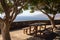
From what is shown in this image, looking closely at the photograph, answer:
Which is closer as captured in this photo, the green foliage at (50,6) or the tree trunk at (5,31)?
the tree trunk at (5,31)

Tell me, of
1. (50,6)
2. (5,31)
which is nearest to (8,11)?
(5,31)

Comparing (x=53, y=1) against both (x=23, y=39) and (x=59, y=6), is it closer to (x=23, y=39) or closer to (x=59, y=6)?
(x=59, y=6)

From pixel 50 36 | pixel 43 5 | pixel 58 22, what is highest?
pixel 43 5

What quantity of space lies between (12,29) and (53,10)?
3.87 meters

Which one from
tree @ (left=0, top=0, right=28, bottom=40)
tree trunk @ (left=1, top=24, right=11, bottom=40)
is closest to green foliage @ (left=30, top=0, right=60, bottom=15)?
tree @ (left=0, top=0, right=28, bottom=40)

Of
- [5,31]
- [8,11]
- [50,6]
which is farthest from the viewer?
[50,6]

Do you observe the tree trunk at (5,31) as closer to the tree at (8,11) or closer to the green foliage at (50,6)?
the tree at (8,11)

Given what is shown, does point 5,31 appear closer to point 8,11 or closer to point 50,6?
point 8,11

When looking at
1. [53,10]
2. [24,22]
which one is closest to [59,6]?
[53,10]

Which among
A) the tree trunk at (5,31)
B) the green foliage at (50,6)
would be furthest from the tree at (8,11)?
the green foliage at (50,6)

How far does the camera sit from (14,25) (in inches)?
625

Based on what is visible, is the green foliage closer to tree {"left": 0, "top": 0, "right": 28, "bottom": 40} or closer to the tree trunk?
tree {"left": 0, "top": 0, "right": 28, "bottom": 40}

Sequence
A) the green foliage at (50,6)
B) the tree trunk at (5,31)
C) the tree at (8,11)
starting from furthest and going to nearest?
the green foliage at (50,6)
the tree trunk at (5,31)
the tree at (8,11)

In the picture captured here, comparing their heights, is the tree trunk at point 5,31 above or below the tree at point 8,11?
below
